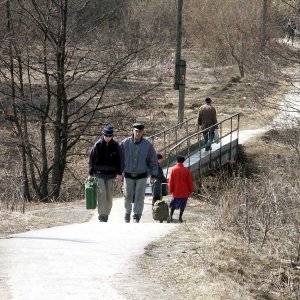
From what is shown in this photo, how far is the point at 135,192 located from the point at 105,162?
72 centimetres

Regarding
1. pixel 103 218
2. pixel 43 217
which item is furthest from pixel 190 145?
pixel 43 217

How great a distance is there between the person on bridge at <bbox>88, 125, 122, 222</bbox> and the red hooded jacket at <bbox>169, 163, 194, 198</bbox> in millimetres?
1490

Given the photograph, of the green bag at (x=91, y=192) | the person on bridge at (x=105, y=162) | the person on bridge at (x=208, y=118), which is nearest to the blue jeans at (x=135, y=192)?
the person on bridge at (x=105, y=162)

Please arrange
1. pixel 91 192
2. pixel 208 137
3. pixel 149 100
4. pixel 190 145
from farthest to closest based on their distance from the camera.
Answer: pixel 149 100
pixel 190 145
pixel 208 137
pixel 91 192

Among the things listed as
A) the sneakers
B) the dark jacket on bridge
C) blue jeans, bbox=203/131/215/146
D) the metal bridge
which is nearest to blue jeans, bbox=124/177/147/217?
the sneakers

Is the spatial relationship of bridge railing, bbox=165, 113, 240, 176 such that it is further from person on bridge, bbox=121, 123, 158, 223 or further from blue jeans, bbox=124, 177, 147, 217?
person on bridge, bbox=121, 123, 158, 223

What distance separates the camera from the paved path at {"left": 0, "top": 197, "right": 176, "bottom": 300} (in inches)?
302

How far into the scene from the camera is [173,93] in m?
40.5

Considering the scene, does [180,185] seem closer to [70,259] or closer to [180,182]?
[180,182]

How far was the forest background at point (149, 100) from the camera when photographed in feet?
38.3

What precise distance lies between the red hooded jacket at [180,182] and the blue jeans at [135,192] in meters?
1.16

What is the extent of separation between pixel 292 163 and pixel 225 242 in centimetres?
1349

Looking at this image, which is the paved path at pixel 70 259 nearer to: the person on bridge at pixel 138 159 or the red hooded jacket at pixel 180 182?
the person on bridge at pixel 138 159

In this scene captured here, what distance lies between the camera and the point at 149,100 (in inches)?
1144
